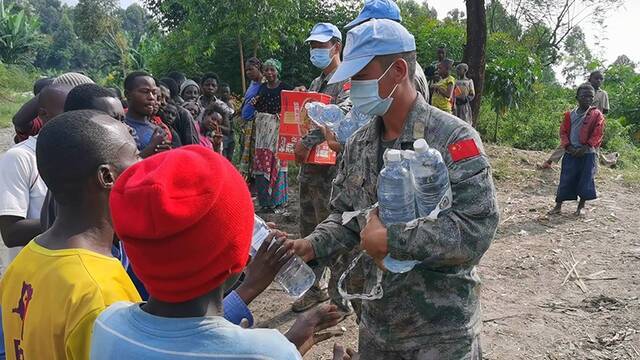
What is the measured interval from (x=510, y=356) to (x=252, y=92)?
4.65 metres

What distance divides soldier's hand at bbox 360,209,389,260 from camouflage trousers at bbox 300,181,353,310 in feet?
7.35

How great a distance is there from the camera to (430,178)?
75.9 inches

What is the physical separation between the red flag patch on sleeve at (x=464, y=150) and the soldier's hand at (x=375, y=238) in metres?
0.37

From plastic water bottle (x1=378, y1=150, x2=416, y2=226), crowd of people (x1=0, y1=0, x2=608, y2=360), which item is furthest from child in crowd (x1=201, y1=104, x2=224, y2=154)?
plastic water bottle (x1=378, y1=150, x2=416, y2=226)

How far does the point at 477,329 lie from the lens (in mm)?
2172

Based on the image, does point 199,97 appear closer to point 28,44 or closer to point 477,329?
point 477,329

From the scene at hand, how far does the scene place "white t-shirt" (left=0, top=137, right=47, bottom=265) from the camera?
2611 mm

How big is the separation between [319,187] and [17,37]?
94.3ft

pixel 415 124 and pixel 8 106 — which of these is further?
pixel 8 106

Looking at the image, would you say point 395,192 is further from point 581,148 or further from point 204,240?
point 581,148

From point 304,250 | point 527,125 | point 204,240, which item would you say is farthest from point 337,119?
point 527,125

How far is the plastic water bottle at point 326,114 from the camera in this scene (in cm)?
408

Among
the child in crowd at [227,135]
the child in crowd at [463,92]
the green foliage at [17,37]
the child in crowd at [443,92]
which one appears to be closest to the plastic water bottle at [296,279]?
the child in crowd at [227,135]

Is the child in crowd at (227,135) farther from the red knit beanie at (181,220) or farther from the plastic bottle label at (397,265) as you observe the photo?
the red knit beanie at (181,220)
